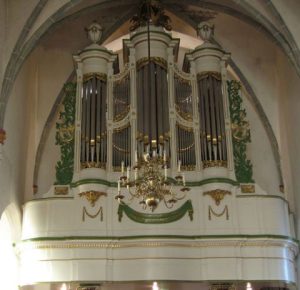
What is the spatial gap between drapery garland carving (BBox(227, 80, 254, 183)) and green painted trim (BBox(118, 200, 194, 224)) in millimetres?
1600

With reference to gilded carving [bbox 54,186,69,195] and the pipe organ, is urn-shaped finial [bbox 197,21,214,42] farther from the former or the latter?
gilded carving [bbox 54,186,69,195]

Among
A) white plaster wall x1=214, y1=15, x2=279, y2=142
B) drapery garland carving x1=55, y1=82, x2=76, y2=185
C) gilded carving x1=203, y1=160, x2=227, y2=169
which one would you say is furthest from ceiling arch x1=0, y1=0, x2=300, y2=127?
gilded carving x1=203, y1=160, x2=227, y2=169

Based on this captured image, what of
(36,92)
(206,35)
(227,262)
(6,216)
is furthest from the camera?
(36,92)

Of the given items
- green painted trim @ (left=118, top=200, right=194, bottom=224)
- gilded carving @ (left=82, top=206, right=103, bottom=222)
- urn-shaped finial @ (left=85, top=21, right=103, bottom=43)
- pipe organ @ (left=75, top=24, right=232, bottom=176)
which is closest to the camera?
green painted trim @ (left=118, top=200, right=194, bottom=224)

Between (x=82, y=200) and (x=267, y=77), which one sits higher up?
(x=267, y=77)

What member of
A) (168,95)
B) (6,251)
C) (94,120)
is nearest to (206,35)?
(168,95)

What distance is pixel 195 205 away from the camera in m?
14.5

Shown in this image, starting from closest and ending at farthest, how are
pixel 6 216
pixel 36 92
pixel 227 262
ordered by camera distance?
1. pixel 227 262
2. pixel 6 216
3. pixel 36 92

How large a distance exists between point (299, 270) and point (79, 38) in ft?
29.9

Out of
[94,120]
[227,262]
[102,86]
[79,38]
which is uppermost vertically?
[79,38]

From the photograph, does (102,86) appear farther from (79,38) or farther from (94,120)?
(79,38)

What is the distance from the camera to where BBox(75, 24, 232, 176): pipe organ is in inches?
589

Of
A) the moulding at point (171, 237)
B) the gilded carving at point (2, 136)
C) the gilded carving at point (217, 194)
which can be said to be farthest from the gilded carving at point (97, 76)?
the moulding at point (171, 237)

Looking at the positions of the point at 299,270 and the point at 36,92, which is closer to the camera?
the point at 299,270
